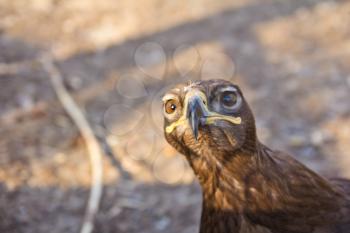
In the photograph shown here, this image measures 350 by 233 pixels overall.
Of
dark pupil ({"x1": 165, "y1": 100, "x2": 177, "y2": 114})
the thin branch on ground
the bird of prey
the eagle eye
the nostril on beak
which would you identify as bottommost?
the bird of prey

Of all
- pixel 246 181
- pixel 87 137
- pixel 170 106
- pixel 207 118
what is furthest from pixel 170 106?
pixel 87 137

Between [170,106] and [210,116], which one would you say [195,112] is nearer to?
[210,116]

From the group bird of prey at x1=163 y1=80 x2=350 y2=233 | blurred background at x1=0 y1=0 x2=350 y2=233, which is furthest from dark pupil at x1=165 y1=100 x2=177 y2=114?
blurred background at x1=0 y1=0 x2=350 y2=233

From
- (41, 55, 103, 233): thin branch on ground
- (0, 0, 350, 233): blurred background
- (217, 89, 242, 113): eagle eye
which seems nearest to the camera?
(217, 89, 242, 113): eagle eye

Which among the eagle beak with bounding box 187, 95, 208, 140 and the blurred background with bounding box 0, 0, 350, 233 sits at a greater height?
the blurred background with bounding box 0, 0, 350, 233

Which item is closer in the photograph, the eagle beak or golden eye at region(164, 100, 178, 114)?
the eagle beak

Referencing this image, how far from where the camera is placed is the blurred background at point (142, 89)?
5.34 meters

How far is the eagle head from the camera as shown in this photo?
2.95 m

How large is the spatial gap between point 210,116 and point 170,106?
0.22 m

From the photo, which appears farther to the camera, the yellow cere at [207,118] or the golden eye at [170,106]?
the golden eye at [170,106]

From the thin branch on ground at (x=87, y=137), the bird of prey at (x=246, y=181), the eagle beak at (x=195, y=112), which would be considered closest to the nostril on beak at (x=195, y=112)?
the eagle beak at (x=195, y=112)

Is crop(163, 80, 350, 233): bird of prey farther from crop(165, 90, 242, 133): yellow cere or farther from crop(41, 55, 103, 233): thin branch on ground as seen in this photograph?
crop(41, 55, 103, 233): thin branch on ground

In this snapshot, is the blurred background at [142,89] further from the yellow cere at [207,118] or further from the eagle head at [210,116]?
the yellow cere at [207,118]

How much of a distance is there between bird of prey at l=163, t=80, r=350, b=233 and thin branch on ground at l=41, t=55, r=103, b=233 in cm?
197
